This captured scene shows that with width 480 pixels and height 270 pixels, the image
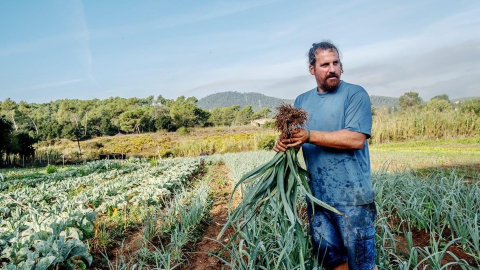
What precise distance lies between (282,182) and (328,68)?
659 millimetres

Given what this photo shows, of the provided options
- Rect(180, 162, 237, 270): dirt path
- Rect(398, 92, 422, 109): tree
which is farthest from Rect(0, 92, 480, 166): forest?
Rect(180, 162, 237, 270): dirt path

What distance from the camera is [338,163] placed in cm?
169

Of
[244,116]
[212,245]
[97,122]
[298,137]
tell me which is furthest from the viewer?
[244,116]

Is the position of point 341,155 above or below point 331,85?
below

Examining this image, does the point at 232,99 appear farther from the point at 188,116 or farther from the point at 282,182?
the point at 282,182

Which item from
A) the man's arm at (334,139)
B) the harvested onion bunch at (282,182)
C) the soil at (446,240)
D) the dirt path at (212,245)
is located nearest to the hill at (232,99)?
the dirt path at (212,245)

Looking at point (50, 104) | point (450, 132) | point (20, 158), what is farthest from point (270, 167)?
point (50, 104)

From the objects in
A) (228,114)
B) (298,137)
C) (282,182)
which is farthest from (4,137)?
(228,114)

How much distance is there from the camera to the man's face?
1.68 meters

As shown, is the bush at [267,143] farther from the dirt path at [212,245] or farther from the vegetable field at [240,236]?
the vegetable field at [240,236]

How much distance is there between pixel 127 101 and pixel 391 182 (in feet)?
240

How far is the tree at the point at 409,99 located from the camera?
55.4 metres

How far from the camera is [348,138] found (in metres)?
1.57

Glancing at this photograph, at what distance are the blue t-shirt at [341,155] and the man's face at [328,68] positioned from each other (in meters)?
0.06
